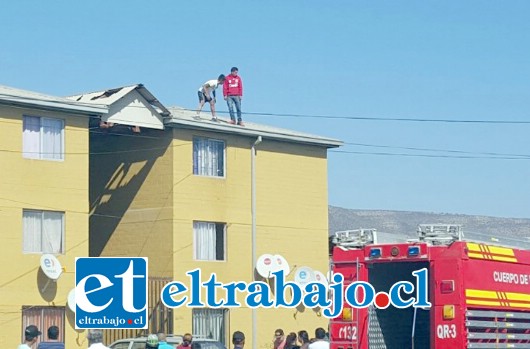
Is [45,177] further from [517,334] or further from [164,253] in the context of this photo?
[517,334]

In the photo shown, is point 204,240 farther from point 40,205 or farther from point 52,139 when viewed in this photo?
point 52,139

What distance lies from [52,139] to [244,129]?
6906 mm

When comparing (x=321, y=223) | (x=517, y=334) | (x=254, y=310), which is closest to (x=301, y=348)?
(x=517, y=334)

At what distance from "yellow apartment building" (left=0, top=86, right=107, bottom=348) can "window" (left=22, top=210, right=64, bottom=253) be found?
3 centimetres

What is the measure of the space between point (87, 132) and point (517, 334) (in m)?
15.6

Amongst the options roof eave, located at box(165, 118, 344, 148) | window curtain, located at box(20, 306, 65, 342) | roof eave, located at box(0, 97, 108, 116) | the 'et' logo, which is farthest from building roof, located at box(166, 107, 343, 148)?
the 'et' logo

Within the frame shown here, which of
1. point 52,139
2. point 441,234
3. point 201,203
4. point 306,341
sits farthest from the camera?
point 201,203

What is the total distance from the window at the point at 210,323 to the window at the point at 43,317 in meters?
4.62

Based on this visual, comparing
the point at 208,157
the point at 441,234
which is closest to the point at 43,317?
the point at 208,157

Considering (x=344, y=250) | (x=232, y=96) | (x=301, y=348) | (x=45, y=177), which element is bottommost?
(x=301, y=348)

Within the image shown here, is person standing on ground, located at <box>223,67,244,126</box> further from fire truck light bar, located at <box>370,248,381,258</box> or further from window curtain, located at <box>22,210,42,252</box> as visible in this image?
fire truck light bar, located at <box>370,248,381,258</box>

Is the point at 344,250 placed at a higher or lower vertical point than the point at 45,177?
lower

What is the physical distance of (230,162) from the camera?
119ft

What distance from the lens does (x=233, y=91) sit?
3662cm
